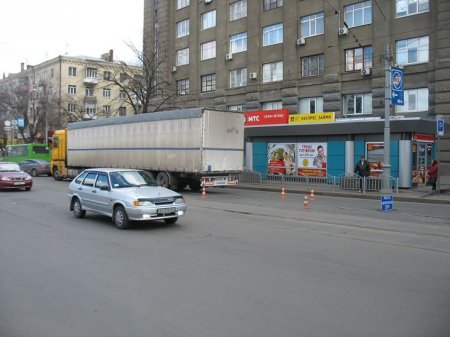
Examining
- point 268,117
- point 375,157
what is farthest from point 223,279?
point 268,117

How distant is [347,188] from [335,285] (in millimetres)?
17224

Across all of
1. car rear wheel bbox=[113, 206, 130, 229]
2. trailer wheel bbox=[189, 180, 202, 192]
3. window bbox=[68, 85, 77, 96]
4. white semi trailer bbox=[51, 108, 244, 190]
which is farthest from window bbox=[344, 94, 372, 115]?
window bbox=[68, 85, 77, 96]

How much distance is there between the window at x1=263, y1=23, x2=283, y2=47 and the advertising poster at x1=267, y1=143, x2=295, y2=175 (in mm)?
11329

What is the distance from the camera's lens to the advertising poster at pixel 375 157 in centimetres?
2461

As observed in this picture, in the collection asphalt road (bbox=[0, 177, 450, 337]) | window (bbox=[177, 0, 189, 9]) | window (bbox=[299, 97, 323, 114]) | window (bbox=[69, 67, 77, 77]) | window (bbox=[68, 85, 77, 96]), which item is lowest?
asphalt road (bbox=[0, 177, 450, 337])

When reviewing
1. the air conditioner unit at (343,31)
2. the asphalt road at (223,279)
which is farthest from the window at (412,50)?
the asphalt road at (223,279)

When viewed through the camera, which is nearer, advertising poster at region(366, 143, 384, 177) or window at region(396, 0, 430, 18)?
advertising poster at region(366, 143, 384, 177)

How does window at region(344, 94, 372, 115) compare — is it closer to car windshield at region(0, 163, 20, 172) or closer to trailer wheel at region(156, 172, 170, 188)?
trailer wheel at region(156, 172, 170, 188)

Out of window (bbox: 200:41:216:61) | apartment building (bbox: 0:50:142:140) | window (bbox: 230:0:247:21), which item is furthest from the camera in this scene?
apartment building (bbox: 0:50:142:140)

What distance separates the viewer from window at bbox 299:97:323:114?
3362 centimetres

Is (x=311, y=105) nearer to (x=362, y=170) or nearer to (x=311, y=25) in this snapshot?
(x=311, y=25)

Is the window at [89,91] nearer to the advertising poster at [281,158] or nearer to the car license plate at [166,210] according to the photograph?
the advertising poster at [281,158]

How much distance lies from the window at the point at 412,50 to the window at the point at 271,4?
1100 centimetres

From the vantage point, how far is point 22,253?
8.16m
